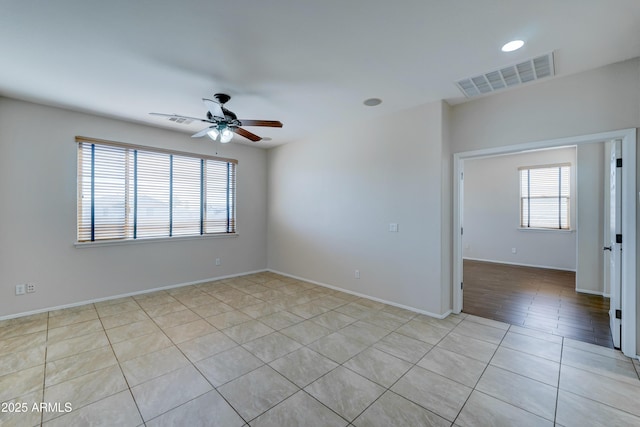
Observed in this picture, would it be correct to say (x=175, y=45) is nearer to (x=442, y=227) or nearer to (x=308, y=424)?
(x=308, y=424)

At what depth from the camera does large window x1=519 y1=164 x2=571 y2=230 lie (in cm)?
633

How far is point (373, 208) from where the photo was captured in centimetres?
415

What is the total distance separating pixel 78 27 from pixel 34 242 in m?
3.01

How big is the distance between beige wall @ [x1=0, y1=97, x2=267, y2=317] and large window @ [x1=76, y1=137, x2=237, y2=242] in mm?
156

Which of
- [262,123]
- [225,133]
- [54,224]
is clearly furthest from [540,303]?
[54,224]

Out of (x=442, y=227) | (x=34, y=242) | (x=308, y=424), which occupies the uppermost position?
(x=442, y=227)

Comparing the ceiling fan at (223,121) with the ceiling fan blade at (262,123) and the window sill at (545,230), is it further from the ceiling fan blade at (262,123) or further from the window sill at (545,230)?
the window sill at (545,230)

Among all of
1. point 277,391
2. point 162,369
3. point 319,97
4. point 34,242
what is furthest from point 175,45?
point 34,242

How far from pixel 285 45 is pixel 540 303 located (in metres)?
4.79

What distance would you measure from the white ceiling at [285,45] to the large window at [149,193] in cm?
101

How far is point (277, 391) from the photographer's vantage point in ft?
6.81

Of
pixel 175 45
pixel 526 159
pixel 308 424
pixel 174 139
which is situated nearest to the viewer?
pixel 308 424

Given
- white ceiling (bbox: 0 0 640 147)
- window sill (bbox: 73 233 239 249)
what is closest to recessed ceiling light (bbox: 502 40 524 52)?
white ceiling (bbox: 0 0 640 147)

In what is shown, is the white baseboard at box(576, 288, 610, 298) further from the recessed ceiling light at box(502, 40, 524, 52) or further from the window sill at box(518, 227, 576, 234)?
the recessed ceiling light at box(502, 40, 524, 52)
